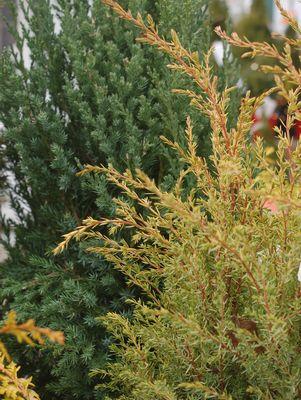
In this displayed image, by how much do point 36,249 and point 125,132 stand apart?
61 centimetres

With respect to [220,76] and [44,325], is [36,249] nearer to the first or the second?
[44,325]

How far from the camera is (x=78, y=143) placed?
245 centimetres

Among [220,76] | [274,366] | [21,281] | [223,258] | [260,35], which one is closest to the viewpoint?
[274,366]

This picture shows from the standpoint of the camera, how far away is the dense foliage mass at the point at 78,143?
222 centimetres

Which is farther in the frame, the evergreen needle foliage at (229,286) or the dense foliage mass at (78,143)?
the dense foliage mass at (78,143)

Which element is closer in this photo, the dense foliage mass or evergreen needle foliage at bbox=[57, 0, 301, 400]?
evergreen needle foliage at bbox=[57, 0, 301, 400]

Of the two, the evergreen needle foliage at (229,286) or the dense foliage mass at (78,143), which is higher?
the dense foliage mass at (78,143)

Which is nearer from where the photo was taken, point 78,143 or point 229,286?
point 229,286

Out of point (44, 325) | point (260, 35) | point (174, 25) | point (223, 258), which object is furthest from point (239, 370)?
point (260, 35)

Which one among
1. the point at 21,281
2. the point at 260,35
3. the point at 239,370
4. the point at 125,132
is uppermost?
the point at 260,35

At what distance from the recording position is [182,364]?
1.66 meters

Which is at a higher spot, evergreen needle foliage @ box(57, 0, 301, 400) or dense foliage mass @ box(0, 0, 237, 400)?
dense foliage mass @ box(0, 0, 237, 400)

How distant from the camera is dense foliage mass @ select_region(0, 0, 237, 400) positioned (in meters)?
2.22

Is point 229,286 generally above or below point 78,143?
below
